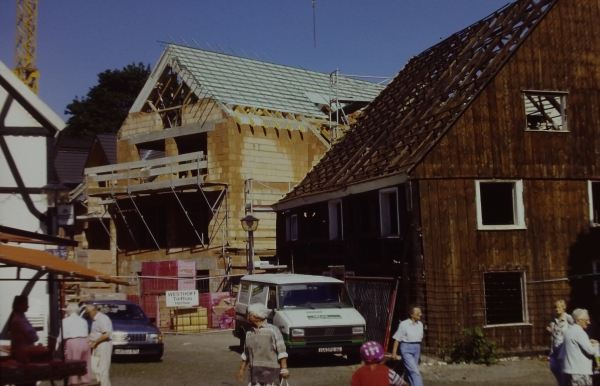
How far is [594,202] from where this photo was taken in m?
20.9

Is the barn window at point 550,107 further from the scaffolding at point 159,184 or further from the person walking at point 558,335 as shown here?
the scaffolding at point 159,184

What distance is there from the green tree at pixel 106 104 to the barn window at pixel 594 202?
50.1 metres

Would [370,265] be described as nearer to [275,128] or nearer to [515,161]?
[515,161]

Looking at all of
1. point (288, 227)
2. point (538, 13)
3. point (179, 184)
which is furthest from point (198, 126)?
point (538, 13)

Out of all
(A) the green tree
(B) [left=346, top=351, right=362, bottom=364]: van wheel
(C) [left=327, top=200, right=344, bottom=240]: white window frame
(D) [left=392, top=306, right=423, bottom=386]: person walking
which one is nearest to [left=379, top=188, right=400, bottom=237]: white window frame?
(C) [left=327, top=200, right=344, bottom=240]: white window frame

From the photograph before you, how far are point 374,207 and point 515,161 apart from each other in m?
4.03

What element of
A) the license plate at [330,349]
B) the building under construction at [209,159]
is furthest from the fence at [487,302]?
the building under construction at [209,159]

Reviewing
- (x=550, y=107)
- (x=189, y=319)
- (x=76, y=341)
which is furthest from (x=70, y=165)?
(x=76, y=341)

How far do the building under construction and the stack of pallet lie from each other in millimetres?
4604

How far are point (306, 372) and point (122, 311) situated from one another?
224 inches

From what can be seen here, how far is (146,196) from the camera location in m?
35.9

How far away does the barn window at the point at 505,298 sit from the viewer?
62.8 ft

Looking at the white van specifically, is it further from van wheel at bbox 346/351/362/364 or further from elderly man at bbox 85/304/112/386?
elderly man at bbox 85/304/112/386

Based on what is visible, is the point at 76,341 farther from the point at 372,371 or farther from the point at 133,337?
the point at 133,337
